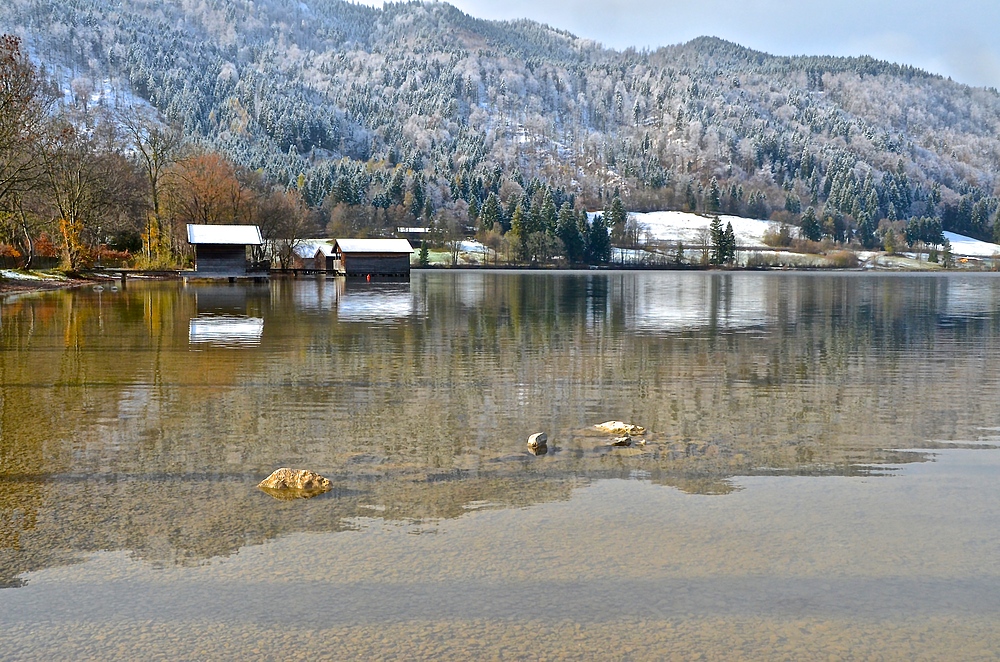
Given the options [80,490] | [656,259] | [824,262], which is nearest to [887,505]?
[80,490]

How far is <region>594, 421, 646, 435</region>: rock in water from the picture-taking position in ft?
37.3

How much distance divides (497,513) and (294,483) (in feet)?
6.70

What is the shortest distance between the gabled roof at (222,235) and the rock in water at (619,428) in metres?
76.0

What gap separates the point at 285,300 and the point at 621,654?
41.6m

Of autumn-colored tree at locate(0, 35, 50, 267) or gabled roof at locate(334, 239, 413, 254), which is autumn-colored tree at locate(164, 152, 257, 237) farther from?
autumn-colored tree at locate(0, 35, 50, 267)

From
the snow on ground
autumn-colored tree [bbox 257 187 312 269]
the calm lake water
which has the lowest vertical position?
the calm lake water

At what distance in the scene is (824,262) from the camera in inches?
7643

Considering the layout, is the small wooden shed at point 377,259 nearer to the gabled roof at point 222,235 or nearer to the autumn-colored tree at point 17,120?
the gabled roof at point 222,235

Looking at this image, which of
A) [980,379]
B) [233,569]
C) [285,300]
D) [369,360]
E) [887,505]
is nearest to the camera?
[233,569]

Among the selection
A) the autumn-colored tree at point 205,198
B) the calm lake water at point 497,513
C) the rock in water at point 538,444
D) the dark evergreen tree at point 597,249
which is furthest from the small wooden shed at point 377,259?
the rock in water at point 538,444

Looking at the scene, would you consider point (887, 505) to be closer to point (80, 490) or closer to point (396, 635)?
point (396, 635)

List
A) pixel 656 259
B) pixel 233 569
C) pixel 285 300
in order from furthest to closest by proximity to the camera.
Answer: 1. pixel 656 259
2. pixel 285 300
3. pixel 233 569

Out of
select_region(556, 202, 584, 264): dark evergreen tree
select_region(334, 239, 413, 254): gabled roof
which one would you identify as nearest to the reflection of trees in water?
select_region(334, 239, 413, 254): gabled roof

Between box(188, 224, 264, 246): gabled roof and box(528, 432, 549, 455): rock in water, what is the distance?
251 ft
